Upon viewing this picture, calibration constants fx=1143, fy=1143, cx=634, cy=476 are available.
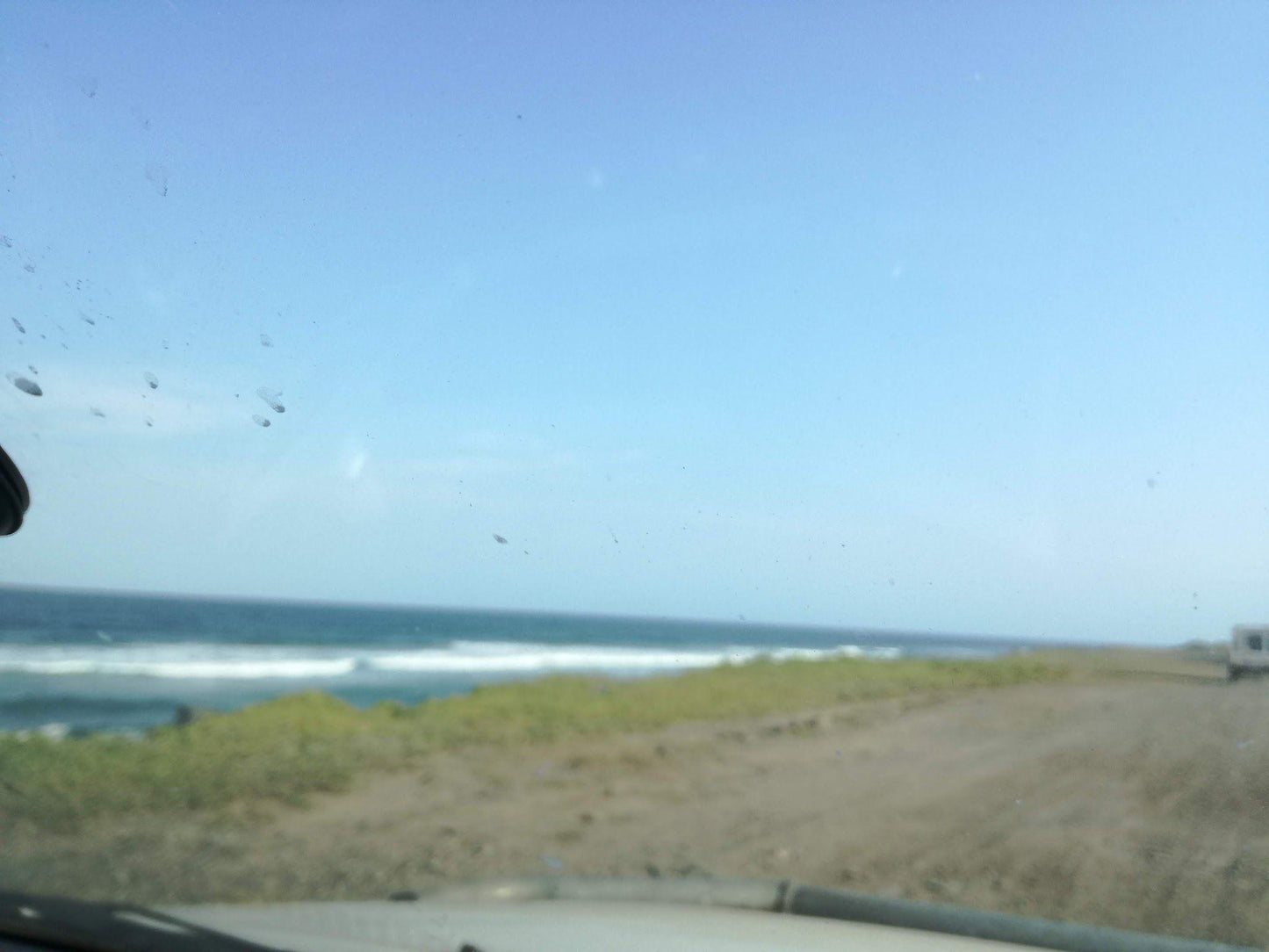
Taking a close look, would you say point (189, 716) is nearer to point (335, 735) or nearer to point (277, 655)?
point (335, 735)

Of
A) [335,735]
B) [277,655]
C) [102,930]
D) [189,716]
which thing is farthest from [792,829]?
[277,655]

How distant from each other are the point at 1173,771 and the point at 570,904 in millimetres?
7383

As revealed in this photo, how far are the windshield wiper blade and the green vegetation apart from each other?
14.6 feet

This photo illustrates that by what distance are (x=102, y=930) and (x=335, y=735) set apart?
9.03 meters

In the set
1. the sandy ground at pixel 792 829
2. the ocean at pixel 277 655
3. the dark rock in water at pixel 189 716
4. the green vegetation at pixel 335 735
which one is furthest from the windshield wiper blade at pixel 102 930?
the dark rock in water at pixel 189 716

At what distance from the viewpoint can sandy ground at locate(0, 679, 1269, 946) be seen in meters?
6.04

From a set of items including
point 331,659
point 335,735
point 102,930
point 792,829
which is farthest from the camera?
point 331,659

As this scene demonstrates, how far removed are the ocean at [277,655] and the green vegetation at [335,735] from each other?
1041 millimetres

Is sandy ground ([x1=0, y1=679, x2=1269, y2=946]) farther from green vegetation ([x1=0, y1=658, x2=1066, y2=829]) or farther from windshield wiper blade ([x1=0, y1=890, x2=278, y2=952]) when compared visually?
windshield wiper blade ([x1=0, y1=890, x2=278, y2=952])

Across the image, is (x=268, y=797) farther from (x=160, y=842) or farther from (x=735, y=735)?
(x=735, y=735)

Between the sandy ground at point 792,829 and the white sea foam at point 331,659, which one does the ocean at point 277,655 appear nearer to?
the white sea foam at point 331,659

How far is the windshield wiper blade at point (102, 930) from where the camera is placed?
2889 mm

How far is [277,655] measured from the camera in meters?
36.1

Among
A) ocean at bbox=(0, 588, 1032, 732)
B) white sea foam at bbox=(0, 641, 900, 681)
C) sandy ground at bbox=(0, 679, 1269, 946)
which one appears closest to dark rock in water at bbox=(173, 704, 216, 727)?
ocean at bbox=(0, 588, 1032, 732)
